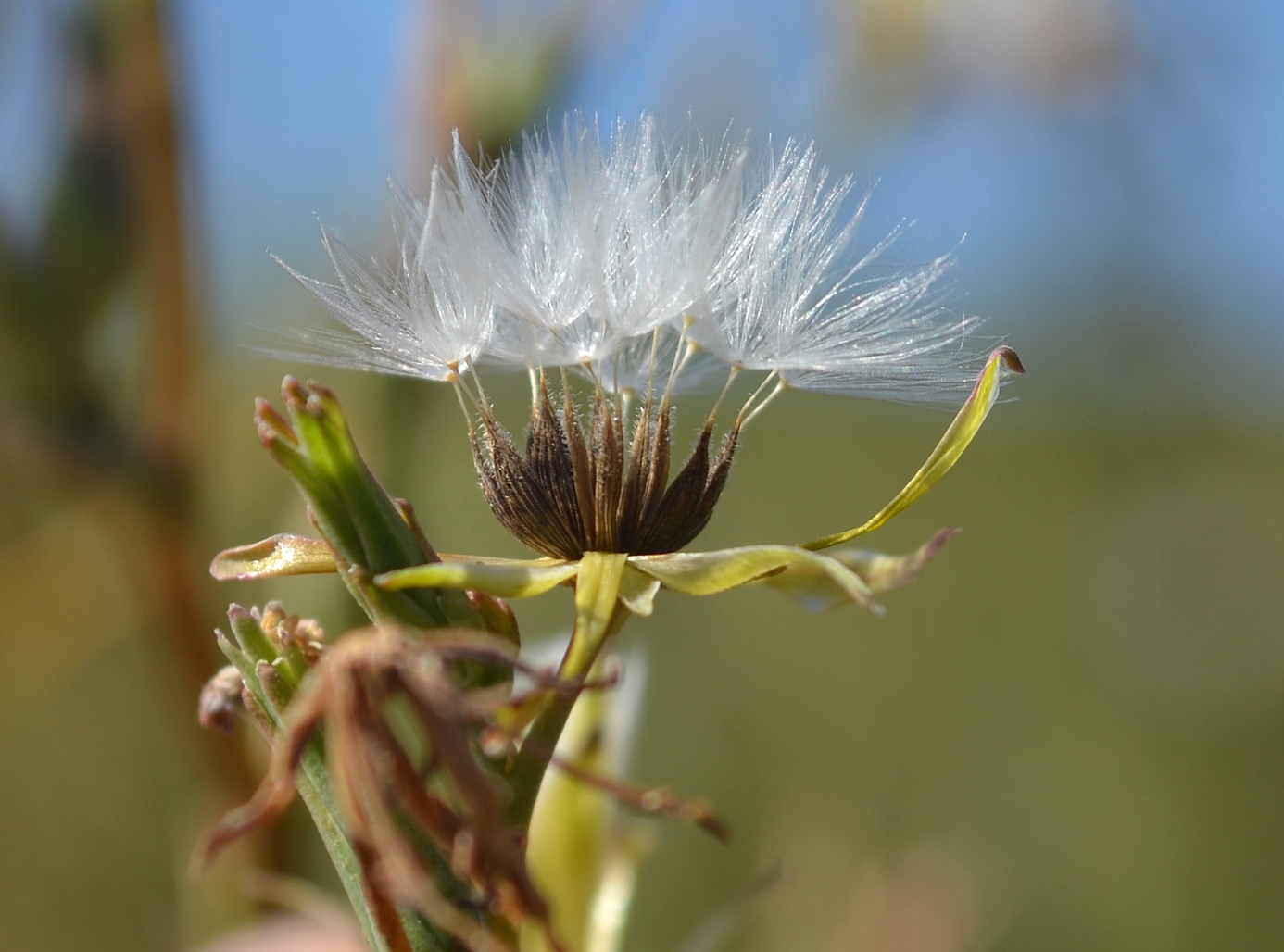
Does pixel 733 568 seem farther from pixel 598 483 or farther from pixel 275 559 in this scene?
pixel 275 559

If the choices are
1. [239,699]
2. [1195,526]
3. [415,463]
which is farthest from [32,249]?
[1195,526]

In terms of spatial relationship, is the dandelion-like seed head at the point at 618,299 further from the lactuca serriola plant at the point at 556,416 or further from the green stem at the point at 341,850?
the green stem at the point at 341,850

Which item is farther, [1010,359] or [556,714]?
[1010,359]

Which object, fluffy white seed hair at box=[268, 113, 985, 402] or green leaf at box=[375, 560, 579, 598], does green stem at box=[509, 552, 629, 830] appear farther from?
fluffy white seed hair at box=[268, 113, 985, 402]

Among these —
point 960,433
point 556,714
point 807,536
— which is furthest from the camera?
point 807,536

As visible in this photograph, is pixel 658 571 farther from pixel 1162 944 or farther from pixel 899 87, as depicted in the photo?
pixel 1162 944

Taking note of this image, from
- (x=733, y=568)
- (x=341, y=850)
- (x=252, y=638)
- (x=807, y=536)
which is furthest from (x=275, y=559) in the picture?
(x=807, y=536)
